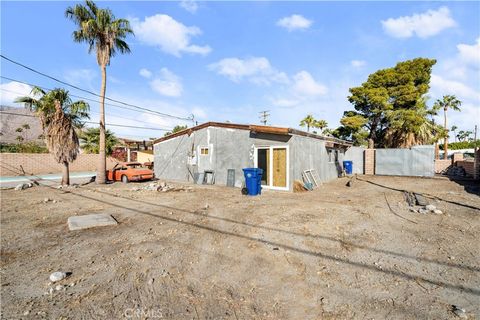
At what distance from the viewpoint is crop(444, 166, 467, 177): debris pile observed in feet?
60.6

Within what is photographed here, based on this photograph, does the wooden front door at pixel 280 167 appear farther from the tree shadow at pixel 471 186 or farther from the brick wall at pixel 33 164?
the brick wall at pixel 33 164

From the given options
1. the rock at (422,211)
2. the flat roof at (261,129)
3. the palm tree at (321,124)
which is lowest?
the rock at (422,211)

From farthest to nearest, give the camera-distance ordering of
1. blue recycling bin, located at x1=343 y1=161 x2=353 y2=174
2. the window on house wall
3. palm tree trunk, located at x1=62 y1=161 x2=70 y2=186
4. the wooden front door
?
blue recycling bin, located at x1=343 y1=161 x2=353 y2=174 → the window on house wall → palm tree trunk, located at x1=62 y1=161 x2=70 y2=186 → the wooden front door

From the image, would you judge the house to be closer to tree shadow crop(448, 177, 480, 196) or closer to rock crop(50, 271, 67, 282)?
tree shadow crop(448, 177, 480, 196)

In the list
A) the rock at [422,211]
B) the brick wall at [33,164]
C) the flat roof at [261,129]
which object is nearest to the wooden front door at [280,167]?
the flat roof at [261,129]

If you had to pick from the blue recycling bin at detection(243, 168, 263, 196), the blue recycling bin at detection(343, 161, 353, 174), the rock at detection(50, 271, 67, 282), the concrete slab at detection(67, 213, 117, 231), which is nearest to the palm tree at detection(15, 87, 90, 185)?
the concrete slab at detection(67, 213, 117, 231)

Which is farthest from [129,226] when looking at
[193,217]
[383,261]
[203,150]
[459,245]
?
[203,150]

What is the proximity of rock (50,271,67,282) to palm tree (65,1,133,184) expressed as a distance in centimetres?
1295

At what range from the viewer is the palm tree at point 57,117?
12.8 m

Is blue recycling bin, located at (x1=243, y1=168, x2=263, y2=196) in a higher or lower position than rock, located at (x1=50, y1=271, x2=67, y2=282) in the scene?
higher

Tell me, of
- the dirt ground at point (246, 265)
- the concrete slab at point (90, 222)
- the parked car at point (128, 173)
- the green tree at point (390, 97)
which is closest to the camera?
the dirt ground at point (246, 265)

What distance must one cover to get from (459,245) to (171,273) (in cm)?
563

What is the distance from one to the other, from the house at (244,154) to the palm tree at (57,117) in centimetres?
603

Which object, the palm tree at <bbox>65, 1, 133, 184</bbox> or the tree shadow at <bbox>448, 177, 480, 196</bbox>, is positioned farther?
the palm tree at <bbox>65, 1, 133, 184</bbox>
